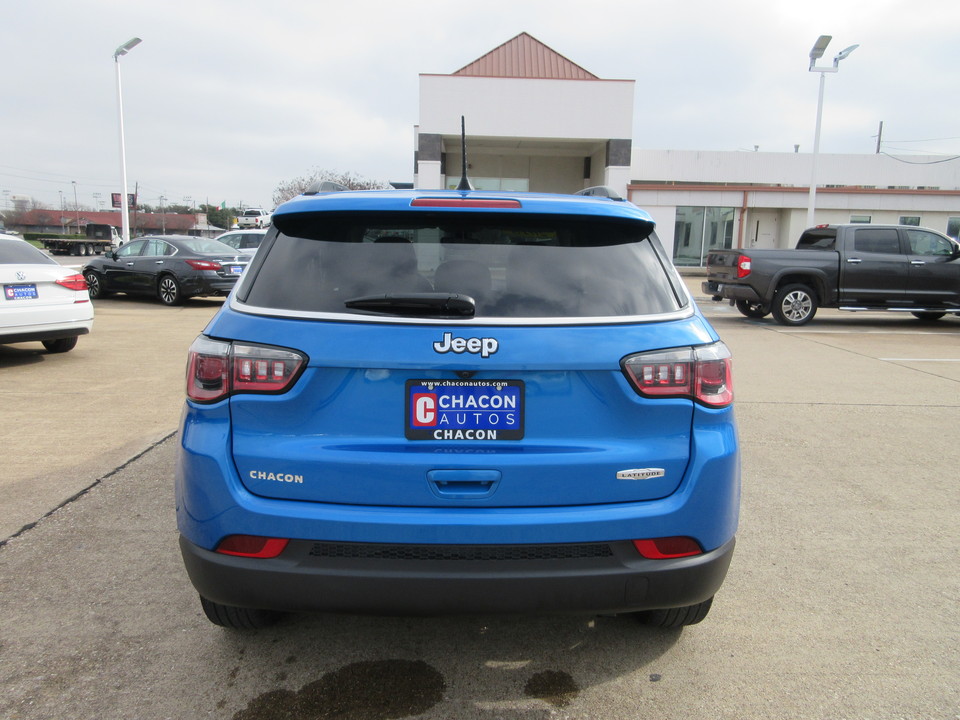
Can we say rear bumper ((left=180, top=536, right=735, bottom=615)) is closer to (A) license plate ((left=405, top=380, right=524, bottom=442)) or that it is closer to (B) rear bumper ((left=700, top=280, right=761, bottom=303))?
(A) license plate ((left=405, top=380, right=524, bottom=442))

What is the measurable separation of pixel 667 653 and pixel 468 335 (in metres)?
1.56

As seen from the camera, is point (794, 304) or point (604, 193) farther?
point (794, 304)

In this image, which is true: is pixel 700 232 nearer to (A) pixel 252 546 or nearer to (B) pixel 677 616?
(B) pixel 677 616

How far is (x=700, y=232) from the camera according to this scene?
101 feet

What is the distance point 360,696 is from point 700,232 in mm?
30710

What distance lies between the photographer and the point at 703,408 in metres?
2.30

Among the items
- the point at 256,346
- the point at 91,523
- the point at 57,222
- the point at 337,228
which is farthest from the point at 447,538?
the point at 57,222

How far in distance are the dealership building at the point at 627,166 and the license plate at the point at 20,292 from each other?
61.4 feet

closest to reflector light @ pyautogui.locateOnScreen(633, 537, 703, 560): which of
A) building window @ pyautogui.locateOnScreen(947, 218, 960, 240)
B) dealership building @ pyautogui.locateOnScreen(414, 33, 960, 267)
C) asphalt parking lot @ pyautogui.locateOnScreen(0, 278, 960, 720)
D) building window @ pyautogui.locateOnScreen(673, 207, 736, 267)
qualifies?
asphalt parking lot @ pyautogui.locateOnScreen(0, 278, 960, 720)

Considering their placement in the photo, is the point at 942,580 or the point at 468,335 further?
the point at 942,580

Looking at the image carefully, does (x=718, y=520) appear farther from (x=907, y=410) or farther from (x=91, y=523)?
(x=907, y=410)

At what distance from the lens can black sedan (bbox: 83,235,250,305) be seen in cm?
1519

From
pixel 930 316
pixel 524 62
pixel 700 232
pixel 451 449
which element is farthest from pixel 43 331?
pixel 700 232

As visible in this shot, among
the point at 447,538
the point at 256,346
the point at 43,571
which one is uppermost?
the point at 256,346
